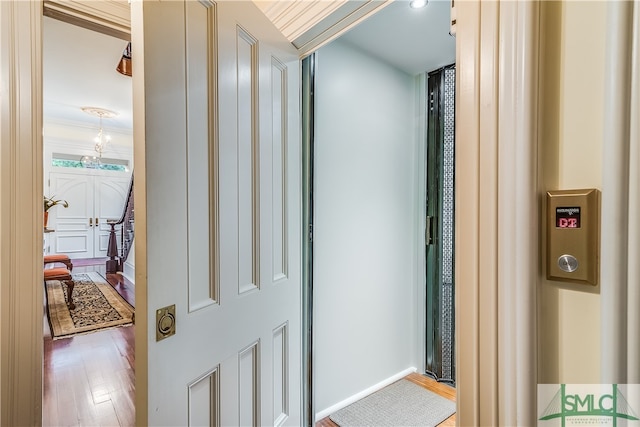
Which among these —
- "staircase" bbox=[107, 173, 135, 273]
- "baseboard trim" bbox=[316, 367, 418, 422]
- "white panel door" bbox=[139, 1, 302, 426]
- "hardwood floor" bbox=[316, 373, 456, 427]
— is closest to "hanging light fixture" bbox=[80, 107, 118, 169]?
"staircase" bbox=[107, 173, 135, 273]

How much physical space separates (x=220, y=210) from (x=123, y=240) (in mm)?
5742

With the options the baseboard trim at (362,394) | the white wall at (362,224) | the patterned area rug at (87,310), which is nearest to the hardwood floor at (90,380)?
the patterned area rug at (87,310)

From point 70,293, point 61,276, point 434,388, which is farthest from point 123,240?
point 434,388

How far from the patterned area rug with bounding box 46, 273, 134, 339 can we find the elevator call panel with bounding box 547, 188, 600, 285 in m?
3.97

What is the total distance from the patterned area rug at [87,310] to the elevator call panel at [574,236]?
156 inches

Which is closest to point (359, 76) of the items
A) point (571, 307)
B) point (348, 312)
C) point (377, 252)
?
point (377, 252)

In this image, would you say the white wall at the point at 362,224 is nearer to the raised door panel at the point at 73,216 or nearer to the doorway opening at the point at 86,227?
the doorway opening at the point at 86,227

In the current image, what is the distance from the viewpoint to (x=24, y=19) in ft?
2.96

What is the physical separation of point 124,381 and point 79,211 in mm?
5563

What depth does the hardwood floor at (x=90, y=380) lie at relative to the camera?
1.95 metres

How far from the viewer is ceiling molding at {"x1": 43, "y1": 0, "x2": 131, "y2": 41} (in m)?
1.00

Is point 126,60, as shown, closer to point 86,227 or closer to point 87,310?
point 87,310

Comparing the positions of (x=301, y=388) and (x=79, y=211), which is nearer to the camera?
(x=301, y=388)

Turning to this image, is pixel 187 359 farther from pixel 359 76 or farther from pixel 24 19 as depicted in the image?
pixel 359 76
